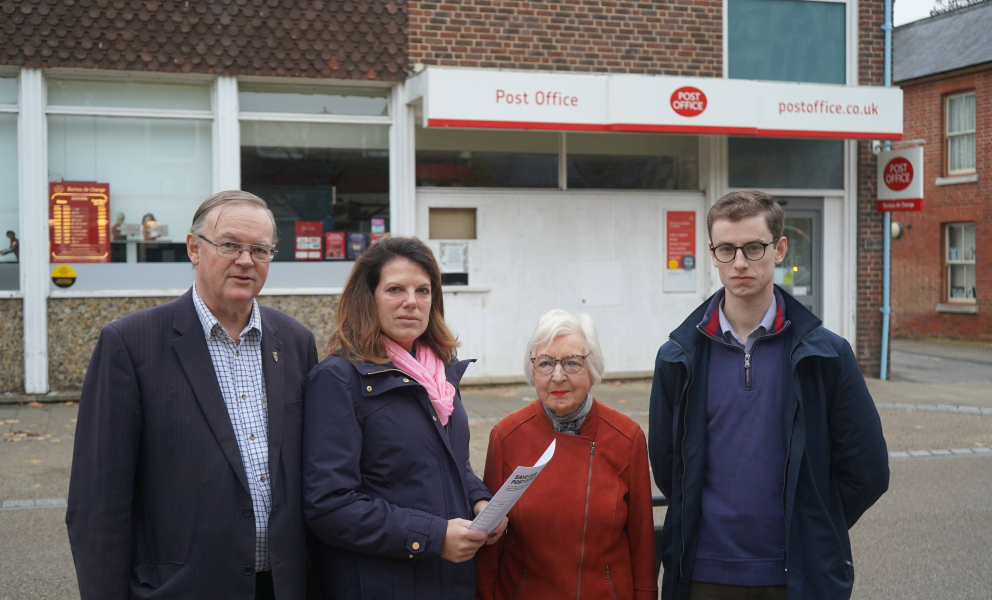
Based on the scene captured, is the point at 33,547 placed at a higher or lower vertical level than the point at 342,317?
lower

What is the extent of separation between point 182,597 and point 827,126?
10.8 m

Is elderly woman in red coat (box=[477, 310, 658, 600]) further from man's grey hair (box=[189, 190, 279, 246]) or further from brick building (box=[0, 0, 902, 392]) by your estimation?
brick building (box=[0, 0, 902, 392])

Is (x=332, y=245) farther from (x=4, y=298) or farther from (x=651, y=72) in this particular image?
(x=651, y=72)

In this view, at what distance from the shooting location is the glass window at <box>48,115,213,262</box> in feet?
33.2

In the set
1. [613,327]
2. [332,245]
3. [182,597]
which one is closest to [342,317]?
[182,597]

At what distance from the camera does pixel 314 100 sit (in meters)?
10.8

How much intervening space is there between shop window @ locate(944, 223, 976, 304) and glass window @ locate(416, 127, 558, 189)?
46.0 ft

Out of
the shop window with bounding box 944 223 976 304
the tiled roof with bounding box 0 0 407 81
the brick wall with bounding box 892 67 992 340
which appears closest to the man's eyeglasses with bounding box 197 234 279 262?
the tiled roof with bounding box 0 0 407 81

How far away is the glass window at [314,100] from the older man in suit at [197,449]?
838 centimetres

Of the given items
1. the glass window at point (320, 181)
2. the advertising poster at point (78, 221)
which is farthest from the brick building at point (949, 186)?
the advertising poster at point (78, 221)

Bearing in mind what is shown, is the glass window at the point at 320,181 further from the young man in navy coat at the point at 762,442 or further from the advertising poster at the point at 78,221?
the young man in navy coat at the point at 762,442

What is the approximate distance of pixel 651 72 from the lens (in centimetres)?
1160

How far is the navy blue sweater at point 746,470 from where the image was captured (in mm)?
2766

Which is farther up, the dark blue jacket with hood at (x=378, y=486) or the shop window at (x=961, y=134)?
the shop window at (x=961, y=134)
